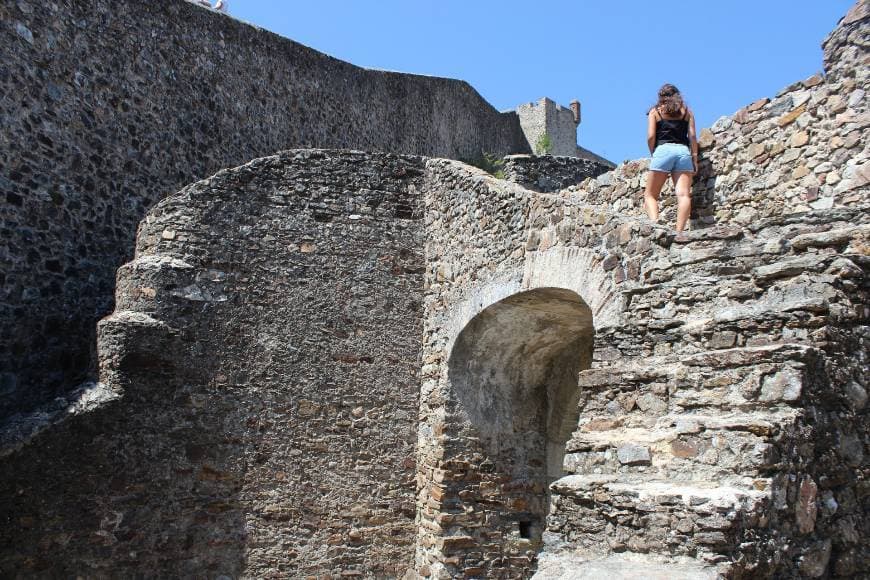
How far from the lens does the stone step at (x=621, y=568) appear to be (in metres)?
3.06

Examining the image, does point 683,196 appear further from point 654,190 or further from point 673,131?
point 673,131

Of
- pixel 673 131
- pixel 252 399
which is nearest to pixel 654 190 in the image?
pixel 673 131

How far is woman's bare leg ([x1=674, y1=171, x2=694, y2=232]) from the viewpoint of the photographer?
586 cm

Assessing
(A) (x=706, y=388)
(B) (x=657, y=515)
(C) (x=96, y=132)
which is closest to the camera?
(B) (x=657, y=515)

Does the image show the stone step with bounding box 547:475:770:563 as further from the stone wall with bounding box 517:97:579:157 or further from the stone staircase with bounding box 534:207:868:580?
the stone wall with bounding box 517:97:579:157

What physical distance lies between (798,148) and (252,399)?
4.59 metres

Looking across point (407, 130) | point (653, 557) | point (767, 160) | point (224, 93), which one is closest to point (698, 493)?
point (653, 557)

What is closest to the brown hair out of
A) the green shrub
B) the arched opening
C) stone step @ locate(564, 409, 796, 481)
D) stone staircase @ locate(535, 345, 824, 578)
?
the arched opening

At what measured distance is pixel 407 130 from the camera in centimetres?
1570

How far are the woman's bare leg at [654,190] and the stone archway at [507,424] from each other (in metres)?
0.96

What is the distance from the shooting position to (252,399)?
7.18 metres

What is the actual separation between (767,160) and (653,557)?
11.2 feet

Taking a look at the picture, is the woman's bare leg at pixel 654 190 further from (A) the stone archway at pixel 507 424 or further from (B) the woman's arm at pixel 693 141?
(A) the stone archway at pixel 507 424

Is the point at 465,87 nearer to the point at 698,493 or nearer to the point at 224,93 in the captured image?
the point at 224,93
